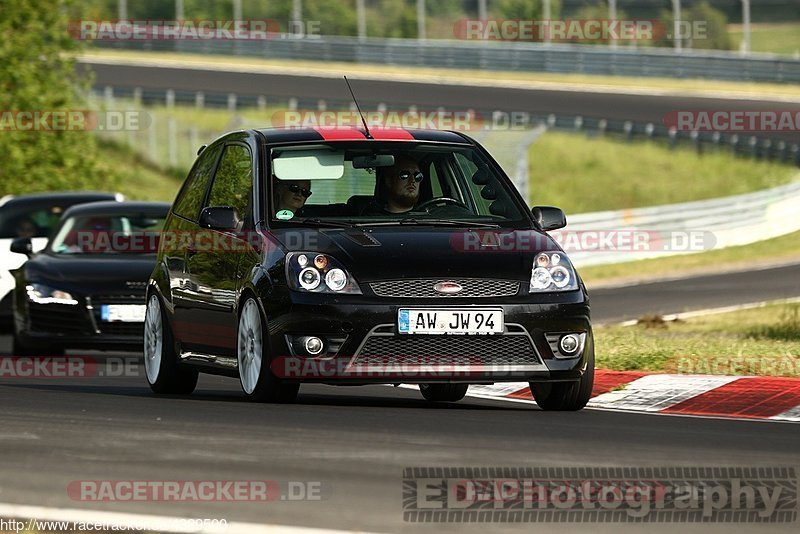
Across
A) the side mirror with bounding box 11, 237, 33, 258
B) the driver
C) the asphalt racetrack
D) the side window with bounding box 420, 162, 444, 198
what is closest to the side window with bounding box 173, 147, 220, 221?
the asphalt racetrack

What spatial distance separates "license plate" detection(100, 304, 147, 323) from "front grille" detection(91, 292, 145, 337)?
2cm

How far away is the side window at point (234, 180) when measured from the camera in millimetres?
11344

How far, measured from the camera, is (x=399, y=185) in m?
11.3

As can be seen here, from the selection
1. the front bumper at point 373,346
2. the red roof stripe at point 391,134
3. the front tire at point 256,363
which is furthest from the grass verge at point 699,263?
the front bumper at point 373,346

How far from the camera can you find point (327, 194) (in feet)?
36.6

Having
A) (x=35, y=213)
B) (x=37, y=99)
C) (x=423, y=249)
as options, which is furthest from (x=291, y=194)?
(x=37, y=99)

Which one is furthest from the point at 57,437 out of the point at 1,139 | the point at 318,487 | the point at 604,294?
the point at 1,139

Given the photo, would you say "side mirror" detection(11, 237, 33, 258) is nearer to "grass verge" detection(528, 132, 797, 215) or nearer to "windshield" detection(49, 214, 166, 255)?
"windshield" detection(49, 214, 166, 255)

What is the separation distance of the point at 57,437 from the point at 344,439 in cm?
139

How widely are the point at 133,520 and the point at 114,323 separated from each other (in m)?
9.17

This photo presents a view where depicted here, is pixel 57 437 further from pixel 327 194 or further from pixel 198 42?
pixel 198 42

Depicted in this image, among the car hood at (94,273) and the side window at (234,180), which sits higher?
the side window at (234,180)

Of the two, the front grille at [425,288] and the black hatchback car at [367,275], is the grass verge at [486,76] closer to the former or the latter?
the black hatchback car at [367,275]

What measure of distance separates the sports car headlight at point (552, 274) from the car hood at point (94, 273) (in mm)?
5816
